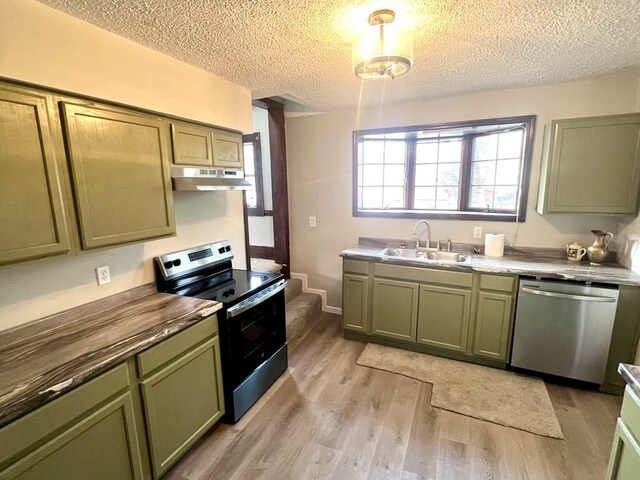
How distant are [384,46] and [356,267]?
195 cm

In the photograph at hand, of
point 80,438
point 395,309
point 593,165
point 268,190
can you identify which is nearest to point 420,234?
point 395,309


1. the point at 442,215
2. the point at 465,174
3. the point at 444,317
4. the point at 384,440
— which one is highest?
the point at 465,174

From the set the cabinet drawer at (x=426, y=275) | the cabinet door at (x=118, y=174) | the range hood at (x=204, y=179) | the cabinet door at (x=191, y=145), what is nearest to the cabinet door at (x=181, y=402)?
the cabinet door at (x=118, y=174)

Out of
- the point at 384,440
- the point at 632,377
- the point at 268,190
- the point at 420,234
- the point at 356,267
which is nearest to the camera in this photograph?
the point at 632,377

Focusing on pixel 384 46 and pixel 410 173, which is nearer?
pixel 384 46

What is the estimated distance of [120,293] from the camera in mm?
1887

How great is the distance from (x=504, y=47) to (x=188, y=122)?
6.76 feet

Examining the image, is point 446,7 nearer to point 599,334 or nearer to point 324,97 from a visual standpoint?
point 324,97

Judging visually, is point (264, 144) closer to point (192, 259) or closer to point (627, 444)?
point (192, 259)

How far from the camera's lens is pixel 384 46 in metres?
1.53

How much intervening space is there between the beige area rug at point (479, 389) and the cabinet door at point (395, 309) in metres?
0.19

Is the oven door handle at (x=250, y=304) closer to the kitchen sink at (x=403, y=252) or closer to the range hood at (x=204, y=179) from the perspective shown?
the range hood at (x=204, y=179)

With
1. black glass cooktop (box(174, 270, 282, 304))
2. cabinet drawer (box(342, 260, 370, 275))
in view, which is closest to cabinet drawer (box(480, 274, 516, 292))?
cabinet drawer (box(342, 260, 370, 275))

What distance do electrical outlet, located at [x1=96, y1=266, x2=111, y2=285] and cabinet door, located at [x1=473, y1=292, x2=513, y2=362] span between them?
2720 millimetres
